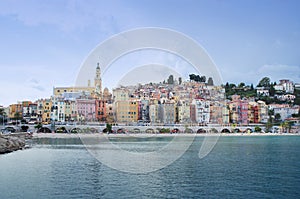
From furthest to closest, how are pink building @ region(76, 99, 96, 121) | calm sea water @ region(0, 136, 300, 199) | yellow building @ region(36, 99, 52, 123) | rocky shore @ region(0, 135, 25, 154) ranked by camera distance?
yellow building @ region(36, 99, 52, 123)
pink building @ region(76, 99, 96, 121)
rocky shore @ region(0, 135, 25, 154)
calm sea water @ region(0, 136, 300, 199)

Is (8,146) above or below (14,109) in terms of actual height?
below

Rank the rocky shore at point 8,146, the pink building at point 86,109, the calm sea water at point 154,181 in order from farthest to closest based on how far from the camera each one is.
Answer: the pink building at point 86,109
the rocky shore at point 8,146
the calm sea water at point 154,181

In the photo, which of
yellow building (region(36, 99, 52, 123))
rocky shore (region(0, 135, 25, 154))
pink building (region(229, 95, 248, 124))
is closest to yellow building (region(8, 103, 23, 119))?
yellow building (region(36, 99, 52, 123))

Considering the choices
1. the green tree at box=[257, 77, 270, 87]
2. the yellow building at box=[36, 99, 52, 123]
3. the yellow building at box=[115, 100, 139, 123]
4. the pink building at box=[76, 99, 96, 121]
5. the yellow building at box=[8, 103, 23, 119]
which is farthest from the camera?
the green tree at box=[257, 77, 270, 87]

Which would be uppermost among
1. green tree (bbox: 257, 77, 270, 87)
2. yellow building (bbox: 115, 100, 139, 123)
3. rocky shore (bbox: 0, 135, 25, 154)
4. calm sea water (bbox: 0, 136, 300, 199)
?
green tree (bbox: 257, 77, 270, 87)

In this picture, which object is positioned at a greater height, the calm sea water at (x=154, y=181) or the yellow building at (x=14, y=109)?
the yellow building at (x=14, y=109)

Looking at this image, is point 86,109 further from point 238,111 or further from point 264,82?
point 264,82

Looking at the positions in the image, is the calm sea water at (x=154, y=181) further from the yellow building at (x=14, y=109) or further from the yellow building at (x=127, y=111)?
the yellow building at (x=14, y=109)

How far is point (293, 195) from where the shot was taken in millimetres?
11258

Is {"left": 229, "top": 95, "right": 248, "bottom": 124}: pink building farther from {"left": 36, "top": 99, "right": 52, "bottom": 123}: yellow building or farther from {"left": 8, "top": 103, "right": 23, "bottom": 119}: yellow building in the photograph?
{"left": 8, "top": 103, "right": 23, "bottom": 119}: yellow building

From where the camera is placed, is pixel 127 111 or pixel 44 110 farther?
pixel 44 110

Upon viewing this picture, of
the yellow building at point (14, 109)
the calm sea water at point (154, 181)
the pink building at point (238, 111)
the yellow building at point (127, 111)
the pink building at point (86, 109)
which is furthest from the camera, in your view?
the pink building at point (238, 111)

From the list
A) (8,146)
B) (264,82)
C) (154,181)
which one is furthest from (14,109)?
(264,82)

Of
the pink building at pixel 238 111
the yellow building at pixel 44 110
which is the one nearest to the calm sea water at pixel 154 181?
the yellow building at pixel 44 110
